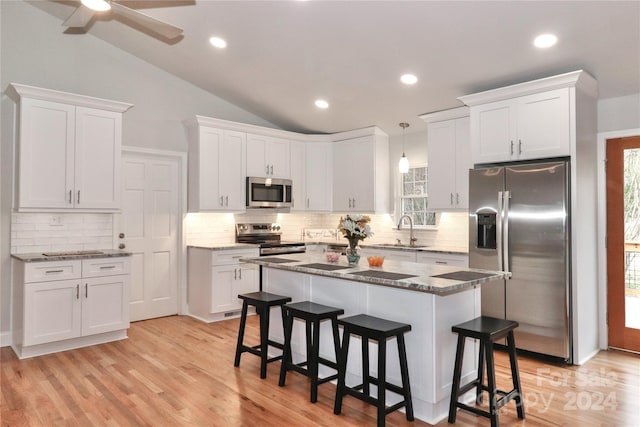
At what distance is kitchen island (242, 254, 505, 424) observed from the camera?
269cm

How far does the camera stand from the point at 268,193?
19.9ft

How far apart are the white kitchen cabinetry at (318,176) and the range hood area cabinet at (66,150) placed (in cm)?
274

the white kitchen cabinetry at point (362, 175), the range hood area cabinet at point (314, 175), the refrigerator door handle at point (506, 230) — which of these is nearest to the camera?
the refrigerator door handle at point (506, 230)

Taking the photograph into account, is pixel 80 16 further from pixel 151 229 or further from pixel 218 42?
pixel 151 229

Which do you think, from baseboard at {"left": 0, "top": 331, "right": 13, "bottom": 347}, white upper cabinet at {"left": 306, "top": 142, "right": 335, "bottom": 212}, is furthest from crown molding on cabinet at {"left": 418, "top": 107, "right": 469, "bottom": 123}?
baseboard at {"left": 0, "top": 331, "right": 13, "bottom": 347}

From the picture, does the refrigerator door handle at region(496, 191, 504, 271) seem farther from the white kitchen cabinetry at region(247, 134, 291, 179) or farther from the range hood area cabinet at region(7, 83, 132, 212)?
the range hood area cabinet at region(7, 83, 132, 212)

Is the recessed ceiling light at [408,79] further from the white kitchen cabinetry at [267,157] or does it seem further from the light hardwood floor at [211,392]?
the light hardwood floor at [211,392]

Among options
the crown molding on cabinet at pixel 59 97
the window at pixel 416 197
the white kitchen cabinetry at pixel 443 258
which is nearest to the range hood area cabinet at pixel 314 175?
the window at pixel 416 197

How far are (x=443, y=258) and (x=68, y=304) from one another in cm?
392

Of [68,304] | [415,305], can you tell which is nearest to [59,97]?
[68,304]

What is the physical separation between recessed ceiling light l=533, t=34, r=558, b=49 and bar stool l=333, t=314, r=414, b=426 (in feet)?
8.32

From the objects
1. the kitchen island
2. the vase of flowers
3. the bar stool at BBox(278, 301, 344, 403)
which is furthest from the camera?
the vase of flowers

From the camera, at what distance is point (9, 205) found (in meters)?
4.43

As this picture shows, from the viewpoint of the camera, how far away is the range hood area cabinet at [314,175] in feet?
21.4
